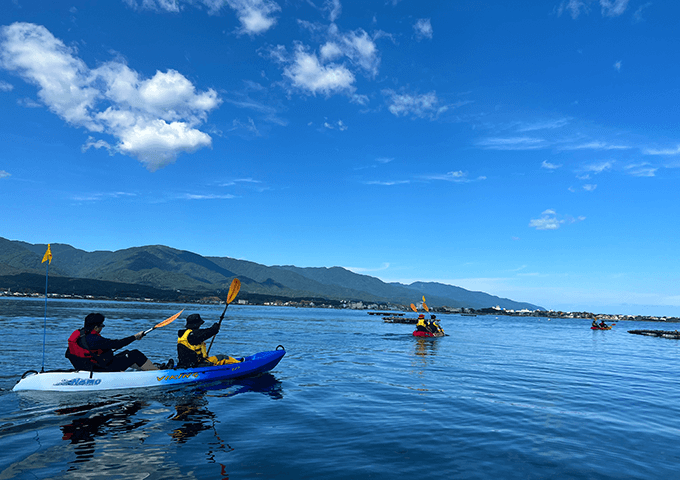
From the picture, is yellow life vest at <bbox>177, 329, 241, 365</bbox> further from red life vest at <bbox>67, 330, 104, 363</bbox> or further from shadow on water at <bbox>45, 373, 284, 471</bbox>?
red life vest at <bbox>67, 330, 104, 363</bbox>

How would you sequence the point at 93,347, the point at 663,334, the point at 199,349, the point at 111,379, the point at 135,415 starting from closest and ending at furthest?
the point at 135,415 → the point at 93,347 → the point at 111,379 → the point at 199,349 → the point at 663,334

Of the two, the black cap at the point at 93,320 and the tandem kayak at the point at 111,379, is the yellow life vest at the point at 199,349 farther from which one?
the black cap at the point at 93,320

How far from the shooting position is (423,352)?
109 ft

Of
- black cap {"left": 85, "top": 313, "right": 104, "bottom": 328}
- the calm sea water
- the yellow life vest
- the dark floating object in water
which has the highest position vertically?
black cap {"left": 85, "top": 313, "right": 104, "bottom": 328}

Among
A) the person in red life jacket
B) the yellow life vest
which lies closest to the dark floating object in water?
the yellow life vest

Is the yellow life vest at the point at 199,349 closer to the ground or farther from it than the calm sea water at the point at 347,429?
farther from it

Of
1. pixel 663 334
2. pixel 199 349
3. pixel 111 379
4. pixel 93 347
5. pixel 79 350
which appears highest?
pixel 93 347

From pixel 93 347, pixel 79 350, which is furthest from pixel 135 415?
pixel 79 350

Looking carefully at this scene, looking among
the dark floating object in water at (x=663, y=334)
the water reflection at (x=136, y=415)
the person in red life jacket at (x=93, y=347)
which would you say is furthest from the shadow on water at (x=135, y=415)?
the dark floating object in water at (x=663, y=334)

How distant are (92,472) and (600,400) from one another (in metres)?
19.2

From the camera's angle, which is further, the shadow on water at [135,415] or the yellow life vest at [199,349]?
the yellow life vest at [199,349]

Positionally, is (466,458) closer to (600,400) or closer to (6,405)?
(600,400)

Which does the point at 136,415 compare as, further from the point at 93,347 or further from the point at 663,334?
the point at 663,334

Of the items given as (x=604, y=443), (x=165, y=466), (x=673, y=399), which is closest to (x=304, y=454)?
(x=165, y=466)
